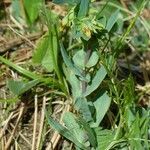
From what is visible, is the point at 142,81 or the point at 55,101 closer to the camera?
the point at 55,101

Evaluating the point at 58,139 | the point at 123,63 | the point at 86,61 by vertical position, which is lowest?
the point at 58,139

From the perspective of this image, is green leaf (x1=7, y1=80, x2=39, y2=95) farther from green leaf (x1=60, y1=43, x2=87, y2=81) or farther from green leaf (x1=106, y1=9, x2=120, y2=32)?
green leaf (x1=106, y1=9, x2=120, y2=32)

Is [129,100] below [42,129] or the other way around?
the other way around

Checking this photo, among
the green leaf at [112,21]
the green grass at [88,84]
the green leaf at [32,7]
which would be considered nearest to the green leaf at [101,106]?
the green grass at [88,84]

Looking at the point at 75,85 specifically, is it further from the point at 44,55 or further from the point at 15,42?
the point at 15,42

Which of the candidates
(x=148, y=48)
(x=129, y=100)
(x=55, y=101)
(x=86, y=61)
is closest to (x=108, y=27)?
(x=86, y=61)

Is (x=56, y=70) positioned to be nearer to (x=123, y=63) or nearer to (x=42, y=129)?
(x=42, y=129)

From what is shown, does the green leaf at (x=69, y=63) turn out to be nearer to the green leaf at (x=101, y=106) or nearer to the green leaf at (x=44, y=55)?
the green leaf at (x=101, y=106)
